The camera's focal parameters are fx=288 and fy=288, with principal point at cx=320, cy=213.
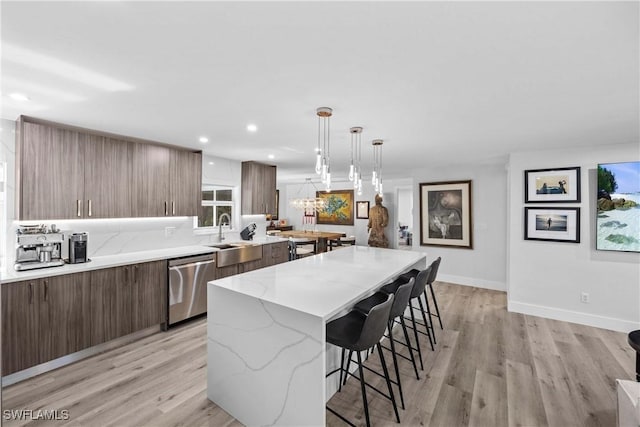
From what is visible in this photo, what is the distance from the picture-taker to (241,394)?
2.01 m

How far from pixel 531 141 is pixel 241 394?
3.98 m

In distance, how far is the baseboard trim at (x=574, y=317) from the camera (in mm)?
3531

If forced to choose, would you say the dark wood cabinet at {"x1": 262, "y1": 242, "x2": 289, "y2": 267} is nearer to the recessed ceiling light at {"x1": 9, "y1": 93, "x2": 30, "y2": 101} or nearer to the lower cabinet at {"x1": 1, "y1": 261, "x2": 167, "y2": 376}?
the lower cabinet at {"x1": 1, "y1": 261, "x2": 167, "y2": 376}

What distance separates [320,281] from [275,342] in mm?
630

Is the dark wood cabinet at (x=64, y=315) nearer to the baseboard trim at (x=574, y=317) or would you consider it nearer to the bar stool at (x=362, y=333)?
the bar stool at (x=362, y=333)

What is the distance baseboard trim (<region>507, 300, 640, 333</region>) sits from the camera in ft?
11.6

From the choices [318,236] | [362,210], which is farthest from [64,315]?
[362,210]

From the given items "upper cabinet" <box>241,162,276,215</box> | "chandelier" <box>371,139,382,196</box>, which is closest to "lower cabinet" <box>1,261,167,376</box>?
"upper cabinet" <box>241,162,276,215</box>

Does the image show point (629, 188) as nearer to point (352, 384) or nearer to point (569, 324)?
point (569, 324)

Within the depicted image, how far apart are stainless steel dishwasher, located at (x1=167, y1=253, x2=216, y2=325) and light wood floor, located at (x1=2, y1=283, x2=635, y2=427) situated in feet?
0.85

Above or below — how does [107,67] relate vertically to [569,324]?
above

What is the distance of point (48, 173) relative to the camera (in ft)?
9.05

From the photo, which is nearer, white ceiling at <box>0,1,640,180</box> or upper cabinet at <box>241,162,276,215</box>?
white ceiling at <box>0,1,640,180</box>

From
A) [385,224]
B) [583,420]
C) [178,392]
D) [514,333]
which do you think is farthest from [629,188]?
[178,392]
